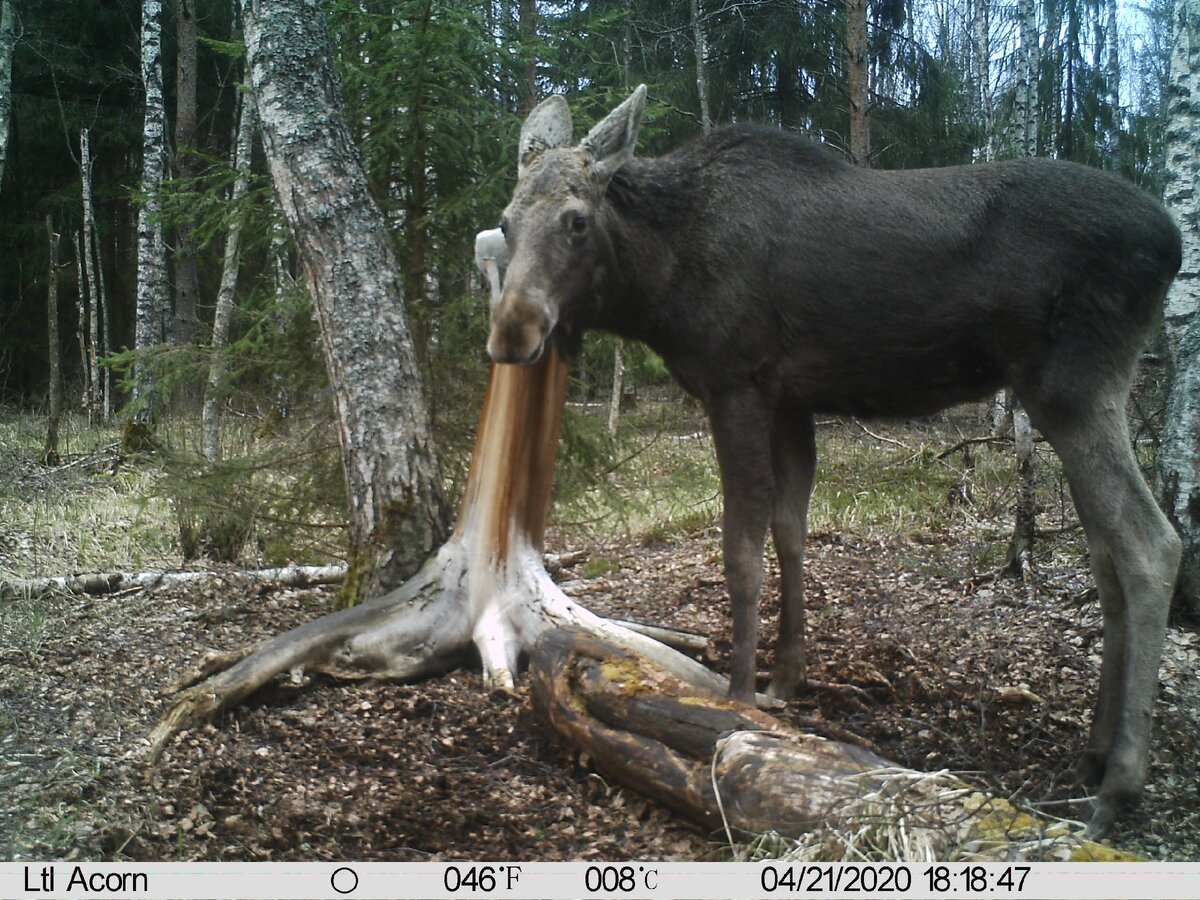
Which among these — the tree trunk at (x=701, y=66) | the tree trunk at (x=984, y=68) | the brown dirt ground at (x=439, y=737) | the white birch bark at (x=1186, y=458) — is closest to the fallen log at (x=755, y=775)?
the brown dirt ground at (x=439, y=737)

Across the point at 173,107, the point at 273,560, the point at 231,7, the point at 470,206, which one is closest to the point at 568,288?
the point at 470,206

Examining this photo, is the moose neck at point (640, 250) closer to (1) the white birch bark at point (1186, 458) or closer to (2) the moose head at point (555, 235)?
(2) the moose head at point (555, 235)

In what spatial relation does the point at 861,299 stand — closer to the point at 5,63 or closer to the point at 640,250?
the point at 640,250

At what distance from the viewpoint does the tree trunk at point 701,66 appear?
14441 mm

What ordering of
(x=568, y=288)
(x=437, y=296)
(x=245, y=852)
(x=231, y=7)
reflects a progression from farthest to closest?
(x=231, y=7) → (x=437, y=296) → (x=568, y=288) → (x=245, y=852)

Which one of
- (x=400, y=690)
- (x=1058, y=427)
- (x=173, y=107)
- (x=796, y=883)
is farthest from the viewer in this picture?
(x=173, y=107)

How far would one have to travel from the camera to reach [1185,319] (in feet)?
17.7

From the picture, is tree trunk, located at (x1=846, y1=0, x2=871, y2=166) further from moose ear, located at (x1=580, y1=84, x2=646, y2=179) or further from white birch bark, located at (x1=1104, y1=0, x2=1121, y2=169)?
moose ear, located at (x1=580, y1=84, x2=646, y2=179)

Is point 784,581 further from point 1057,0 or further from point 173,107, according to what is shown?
point 173,107

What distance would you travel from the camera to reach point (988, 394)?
172 inches

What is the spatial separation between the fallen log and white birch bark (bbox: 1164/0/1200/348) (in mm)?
3303

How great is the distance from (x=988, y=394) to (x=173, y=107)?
71.9 ft

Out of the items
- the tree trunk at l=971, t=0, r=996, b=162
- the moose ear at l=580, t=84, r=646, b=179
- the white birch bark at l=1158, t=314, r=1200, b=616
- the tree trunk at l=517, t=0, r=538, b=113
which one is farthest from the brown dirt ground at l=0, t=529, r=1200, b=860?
the tree trunk at l=971, t=0, r=996, b=162

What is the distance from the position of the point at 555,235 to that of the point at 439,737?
7.40ft
